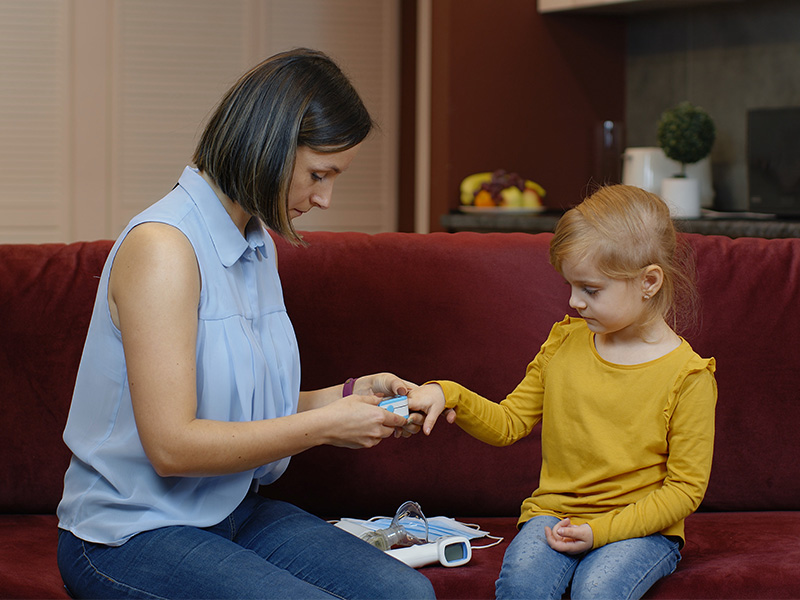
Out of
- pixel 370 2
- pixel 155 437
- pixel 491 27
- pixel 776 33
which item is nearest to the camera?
pixel 155 437

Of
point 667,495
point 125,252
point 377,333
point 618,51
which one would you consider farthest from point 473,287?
point 618,51

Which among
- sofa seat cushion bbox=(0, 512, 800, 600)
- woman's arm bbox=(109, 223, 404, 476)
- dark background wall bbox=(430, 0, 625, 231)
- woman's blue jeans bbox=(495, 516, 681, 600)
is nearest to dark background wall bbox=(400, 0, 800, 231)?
dark background wall bbox=(430, 0, 625, 231)

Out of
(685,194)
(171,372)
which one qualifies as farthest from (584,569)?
(685,194)

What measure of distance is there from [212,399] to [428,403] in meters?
0.36

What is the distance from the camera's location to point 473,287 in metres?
1.89

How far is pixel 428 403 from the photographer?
1495 millimetres

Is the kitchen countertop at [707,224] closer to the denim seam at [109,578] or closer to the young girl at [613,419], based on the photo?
the young girl at [613,419]

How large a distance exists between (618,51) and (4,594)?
3643mm

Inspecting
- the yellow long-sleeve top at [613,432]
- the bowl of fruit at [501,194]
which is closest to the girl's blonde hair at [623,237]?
the yellow long-sleeve top at [613,432]

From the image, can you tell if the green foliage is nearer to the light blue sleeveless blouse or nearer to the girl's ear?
the girl's ear

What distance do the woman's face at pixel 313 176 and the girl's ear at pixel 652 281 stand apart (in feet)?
1.64

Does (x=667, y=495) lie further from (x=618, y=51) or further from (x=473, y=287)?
(x=618, y=51)

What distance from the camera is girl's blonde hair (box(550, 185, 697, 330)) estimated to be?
144 cm

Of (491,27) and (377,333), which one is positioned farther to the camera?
(491,27)
